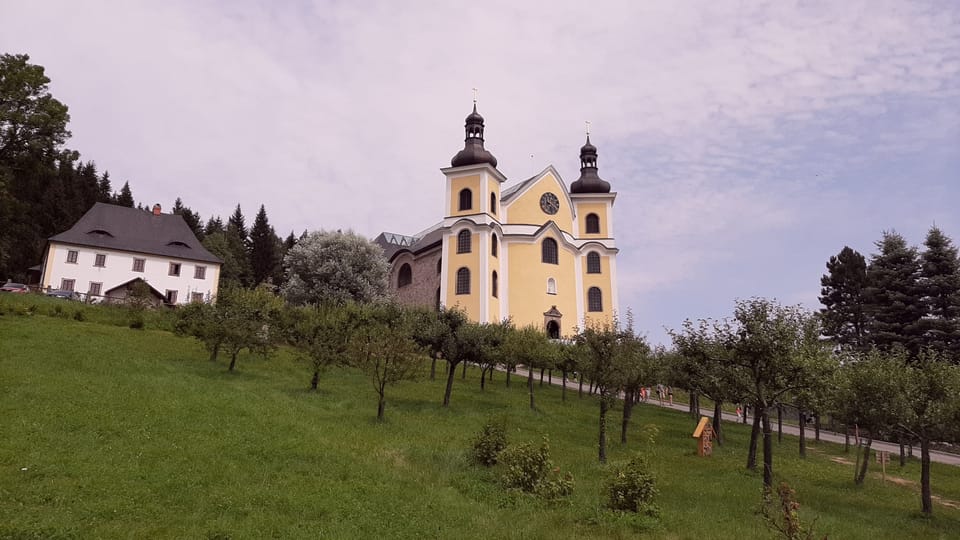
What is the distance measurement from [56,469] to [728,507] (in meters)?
14.5

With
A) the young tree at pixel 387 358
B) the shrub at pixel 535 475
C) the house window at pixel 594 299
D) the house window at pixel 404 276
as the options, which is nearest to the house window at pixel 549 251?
the house window at pixel 594 299

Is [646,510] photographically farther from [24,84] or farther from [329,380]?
[24,84]

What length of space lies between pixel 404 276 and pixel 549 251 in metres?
17.8

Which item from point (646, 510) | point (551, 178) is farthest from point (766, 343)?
point (551, 178)

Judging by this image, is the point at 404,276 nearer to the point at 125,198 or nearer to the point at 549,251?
the point at 549,251

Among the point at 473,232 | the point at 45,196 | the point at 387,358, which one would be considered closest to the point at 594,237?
the point at 473,232

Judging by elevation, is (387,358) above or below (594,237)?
below

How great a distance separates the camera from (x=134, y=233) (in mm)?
49969

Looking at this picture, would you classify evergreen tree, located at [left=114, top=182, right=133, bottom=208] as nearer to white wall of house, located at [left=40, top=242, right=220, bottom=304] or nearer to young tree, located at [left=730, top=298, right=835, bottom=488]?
white wall of house, located at [left=40, top=242, right=220, bottom=304]

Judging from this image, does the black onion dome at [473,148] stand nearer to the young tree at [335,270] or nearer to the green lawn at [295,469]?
the young tree at [335,270]

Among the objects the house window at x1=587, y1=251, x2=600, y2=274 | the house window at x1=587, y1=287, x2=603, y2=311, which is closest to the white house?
the house window at x1=587, y1=287, x2=603, y2=311

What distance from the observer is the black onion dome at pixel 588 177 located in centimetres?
6119

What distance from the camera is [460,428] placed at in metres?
19.0

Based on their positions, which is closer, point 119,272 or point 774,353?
point 774,353
